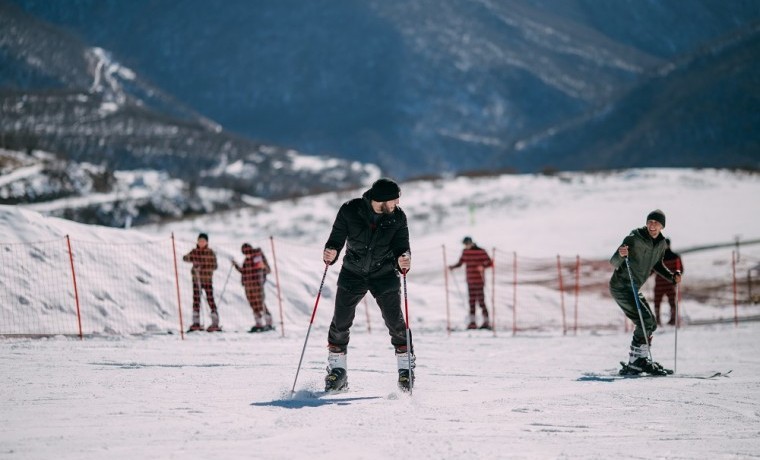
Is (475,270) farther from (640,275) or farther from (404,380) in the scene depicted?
(404,380)

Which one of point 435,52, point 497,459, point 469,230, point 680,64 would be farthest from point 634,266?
point 435,52

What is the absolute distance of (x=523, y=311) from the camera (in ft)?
66.0

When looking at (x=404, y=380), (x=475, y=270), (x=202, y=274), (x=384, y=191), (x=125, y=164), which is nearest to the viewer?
(x=384, y=191)

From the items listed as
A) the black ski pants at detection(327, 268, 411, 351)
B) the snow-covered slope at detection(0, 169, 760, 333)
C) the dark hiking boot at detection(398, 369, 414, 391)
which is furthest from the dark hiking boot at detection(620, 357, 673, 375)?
the snow-covered slope at detection(0, 169, 760, 333)

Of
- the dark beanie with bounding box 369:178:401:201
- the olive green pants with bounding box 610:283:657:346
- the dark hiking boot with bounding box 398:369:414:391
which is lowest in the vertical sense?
the dark hiking boot with bounding box 398:369:414:391

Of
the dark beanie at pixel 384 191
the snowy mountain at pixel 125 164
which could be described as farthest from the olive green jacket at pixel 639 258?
the snowy mountain at pixel 125 164

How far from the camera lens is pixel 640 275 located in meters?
8.88

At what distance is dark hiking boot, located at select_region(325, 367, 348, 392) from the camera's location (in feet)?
22.6

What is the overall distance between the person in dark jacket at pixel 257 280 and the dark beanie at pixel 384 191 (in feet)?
24.8

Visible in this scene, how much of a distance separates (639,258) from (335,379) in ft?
12.4

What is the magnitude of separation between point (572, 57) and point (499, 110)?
28.1 meters

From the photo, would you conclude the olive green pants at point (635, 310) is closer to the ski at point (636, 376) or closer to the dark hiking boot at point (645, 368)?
the dark hiking boot at point (645, 368)

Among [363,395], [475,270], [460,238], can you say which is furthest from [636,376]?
[460,238]

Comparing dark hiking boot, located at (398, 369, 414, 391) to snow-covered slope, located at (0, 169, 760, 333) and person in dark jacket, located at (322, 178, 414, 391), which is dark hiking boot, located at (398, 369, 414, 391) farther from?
snow-covered slope, located at (0, 169, 760, 333)
